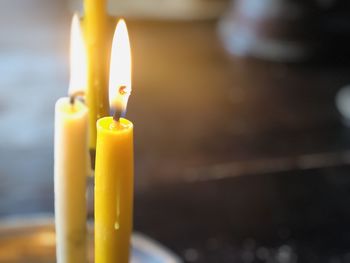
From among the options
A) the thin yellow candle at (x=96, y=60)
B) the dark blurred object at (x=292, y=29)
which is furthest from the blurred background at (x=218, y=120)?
the thin yellow candle at (x=96, y=60)

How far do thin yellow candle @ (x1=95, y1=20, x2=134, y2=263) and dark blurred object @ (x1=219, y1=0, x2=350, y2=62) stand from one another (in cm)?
97

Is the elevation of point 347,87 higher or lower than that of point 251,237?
higher

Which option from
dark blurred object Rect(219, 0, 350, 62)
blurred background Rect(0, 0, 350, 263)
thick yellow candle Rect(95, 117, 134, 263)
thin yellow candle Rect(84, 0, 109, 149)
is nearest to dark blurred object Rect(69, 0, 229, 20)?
blurred background Rect(0, 0, 350, 263)

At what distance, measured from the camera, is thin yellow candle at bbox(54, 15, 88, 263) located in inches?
14.1

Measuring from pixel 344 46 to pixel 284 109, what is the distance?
1.09 ft

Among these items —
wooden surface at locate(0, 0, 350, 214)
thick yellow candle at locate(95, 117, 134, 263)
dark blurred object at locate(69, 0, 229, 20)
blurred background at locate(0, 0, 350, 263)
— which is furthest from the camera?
dark blurred object at locate(69, 0, 229, 20)

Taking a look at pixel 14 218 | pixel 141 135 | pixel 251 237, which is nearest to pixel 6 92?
pixel 141 135

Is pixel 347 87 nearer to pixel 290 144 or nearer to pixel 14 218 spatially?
pixel 290 144

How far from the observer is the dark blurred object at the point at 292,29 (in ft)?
4.13

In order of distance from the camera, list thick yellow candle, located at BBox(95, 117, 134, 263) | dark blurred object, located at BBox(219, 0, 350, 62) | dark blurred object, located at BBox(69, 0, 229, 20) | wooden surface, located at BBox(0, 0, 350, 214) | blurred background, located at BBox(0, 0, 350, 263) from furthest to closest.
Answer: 1. dark blurred object, located at BBox(69, 0, 229, 20)
2. dark blurred object, located at BBox(219, 0, 350, 62)
3. wooden surface, located at BBox(0, 0, 350, 214)
4. blurred background, located at BBox(0, 0, 350, 263)
5. thick yellow candle, located at BBox(95, 117, 134, 263)

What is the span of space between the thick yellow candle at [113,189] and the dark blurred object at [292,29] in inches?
39.2

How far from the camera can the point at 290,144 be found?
3.08 ft

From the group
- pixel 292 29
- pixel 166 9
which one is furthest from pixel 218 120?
pixel 166 9

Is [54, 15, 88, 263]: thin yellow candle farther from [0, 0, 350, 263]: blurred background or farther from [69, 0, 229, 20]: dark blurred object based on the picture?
[69, 0, 229, 20]: dark blurred object
